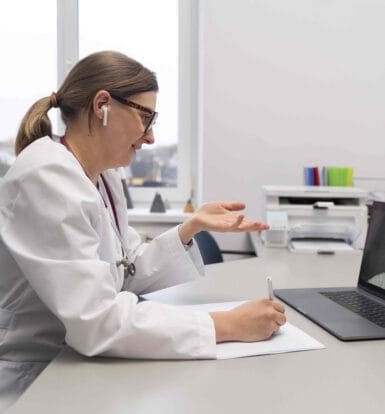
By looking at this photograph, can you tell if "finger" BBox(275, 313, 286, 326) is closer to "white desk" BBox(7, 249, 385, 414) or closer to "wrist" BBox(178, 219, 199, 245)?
"white desk" BBox(7, 249, 385, 414)

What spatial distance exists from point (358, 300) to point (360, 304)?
0.04 m

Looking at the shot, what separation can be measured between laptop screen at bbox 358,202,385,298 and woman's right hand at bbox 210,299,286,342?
1.35 ft

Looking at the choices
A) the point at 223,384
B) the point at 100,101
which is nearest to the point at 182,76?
the point at 100,101

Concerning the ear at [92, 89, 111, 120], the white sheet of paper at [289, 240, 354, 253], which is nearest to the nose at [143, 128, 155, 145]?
the ear at [92, 89, 111, 120]

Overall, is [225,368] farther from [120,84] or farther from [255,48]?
[255,48]

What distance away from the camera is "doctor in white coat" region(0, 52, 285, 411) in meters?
0.83

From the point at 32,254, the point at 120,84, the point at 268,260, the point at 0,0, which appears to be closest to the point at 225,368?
the point at 32,254

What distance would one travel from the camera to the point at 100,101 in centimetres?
106

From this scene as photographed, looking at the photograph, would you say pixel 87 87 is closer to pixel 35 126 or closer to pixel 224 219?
pixel 35 126

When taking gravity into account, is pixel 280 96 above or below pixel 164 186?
above

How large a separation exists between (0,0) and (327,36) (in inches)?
70.1

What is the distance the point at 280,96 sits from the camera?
247 cm

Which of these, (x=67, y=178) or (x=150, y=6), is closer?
(x=67, y=178)

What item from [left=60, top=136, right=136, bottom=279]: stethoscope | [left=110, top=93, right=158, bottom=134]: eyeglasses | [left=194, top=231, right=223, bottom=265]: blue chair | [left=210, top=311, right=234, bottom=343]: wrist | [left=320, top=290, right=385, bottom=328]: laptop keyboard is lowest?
[left=194, top=231, right=223, bottom=265]: blue chair
